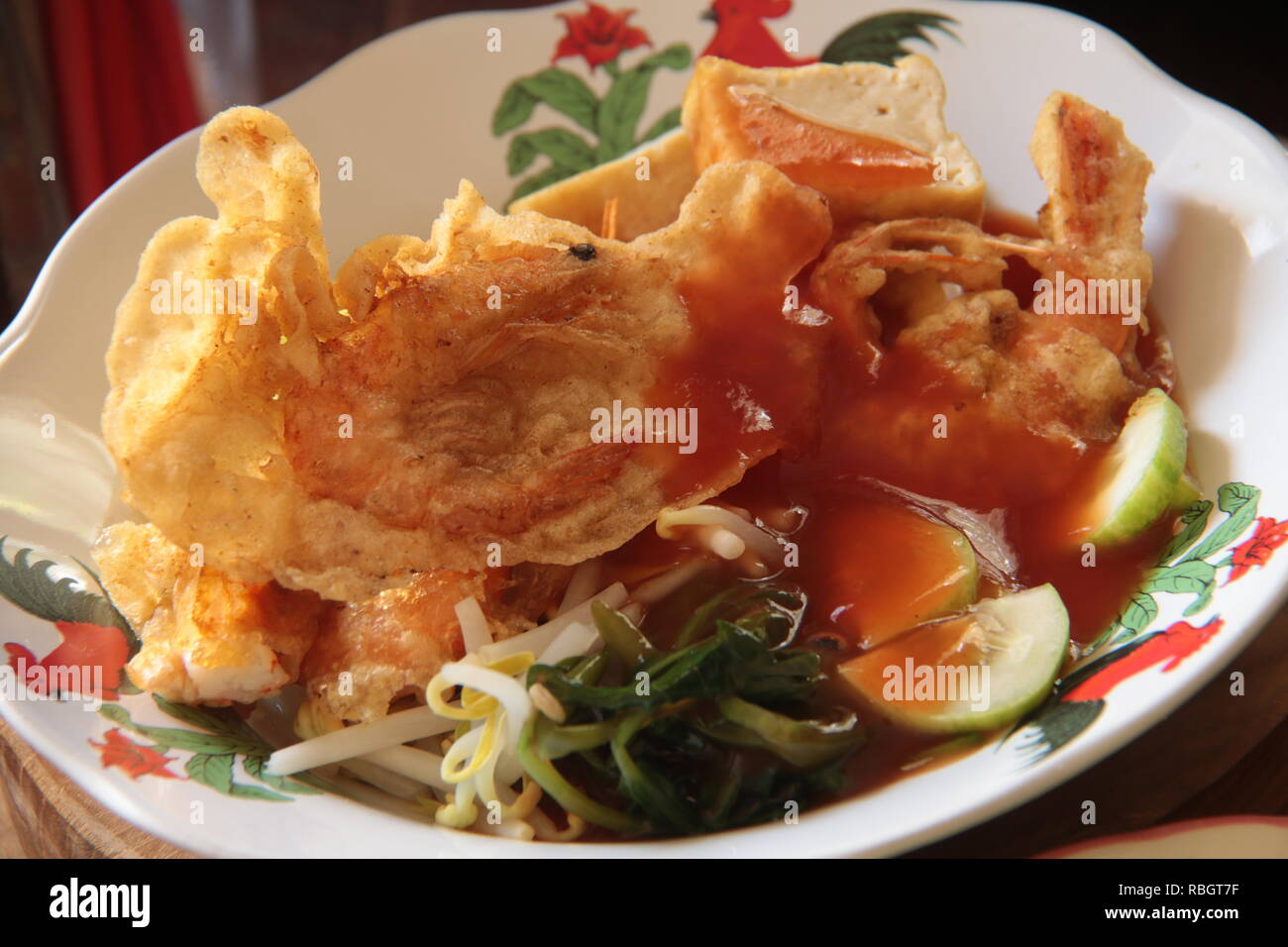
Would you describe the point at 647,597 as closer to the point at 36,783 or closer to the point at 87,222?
the point at 36,783

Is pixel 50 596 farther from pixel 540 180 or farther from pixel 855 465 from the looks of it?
pixel 540 180

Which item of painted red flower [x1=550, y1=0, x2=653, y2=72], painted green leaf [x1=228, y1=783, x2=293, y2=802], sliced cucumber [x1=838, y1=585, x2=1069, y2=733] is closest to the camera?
painted green leaf [x1=228, y1=783, x2=293, y2=802]

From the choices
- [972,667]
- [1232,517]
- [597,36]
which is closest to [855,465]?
[972,667]

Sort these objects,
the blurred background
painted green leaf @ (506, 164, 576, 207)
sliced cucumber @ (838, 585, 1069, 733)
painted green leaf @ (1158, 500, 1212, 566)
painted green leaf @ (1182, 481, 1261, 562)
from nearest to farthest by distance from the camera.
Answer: sliced cucumber @ (838, 585, 1069, 733), painted green leaf @ (1182, 481, 1261, 562), painted green leaf @ (1158, 500, 1212, 566), painted green leaf @ (506, 164, 576, 207), the blurred background

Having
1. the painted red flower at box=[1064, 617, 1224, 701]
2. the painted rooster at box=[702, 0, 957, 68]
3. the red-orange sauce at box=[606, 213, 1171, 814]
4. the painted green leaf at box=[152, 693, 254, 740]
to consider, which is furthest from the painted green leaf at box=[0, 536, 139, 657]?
the painted rooster at box=[702, 0, 957, 68]

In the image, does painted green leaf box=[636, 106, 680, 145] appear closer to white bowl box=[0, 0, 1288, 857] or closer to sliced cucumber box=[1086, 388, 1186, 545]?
white bowl box=[0, 0, 1288, 857]

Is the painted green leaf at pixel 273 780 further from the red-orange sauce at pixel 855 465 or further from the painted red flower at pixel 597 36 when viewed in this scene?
the painted red flower at pixel 597 36

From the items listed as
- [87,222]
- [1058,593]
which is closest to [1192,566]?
[1058,593]
